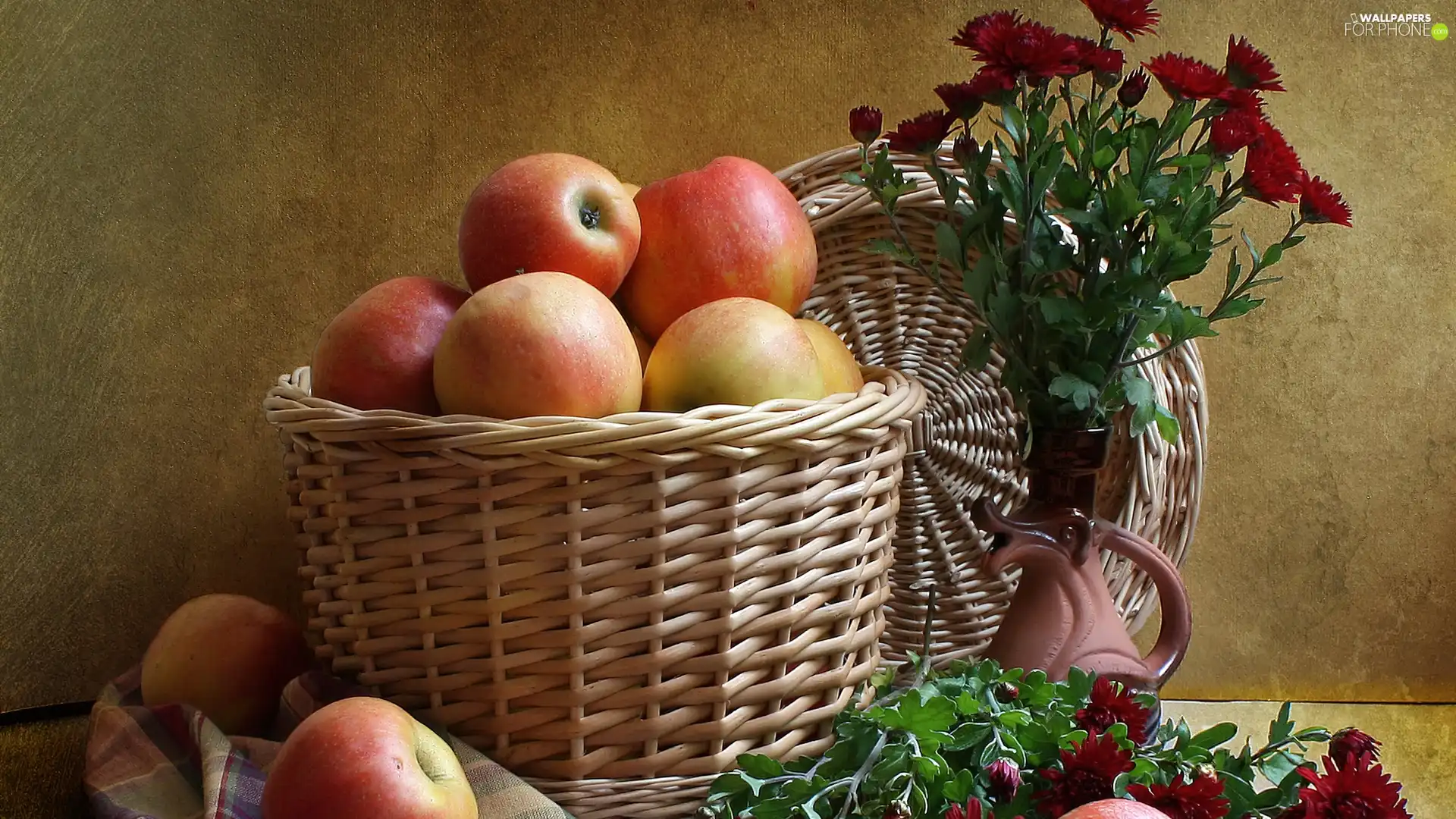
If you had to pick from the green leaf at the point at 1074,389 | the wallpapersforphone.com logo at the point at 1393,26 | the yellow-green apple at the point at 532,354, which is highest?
the wallpapersforphone.com logo at the point at 1393,26

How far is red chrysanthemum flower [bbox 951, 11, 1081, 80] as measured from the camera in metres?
0.66

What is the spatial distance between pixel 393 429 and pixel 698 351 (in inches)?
7.8

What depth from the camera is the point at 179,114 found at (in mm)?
1018

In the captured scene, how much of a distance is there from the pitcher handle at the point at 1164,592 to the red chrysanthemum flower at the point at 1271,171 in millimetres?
262

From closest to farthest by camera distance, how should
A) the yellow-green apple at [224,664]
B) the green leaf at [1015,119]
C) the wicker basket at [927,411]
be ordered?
the green leaf at [1015,119], the yellow-green apple at [224,664], the wicker basket at [927,411]

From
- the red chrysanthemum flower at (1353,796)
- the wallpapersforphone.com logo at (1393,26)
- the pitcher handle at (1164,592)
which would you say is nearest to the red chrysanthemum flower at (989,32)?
the pitcher handle at (1164,592)

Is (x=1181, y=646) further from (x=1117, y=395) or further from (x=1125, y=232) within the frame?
(x=1125, y=232)

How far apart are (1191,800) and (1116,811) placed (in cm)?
5

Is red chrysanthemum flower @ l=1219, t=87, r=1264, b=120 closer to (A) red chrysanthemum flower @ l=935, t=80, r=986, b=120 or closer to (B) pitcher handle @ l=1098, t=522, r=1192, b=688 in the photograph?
(A) red chrysanthemum flower @ l=935, t=80, r=986, b=120

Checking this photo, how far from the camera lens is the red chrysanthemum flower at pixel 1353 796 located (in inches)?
20.8

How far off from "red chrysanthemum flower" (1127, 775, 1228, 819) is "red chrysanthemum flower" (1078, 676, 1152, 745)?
0.19 ft

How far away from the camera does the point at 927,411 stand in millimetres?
989

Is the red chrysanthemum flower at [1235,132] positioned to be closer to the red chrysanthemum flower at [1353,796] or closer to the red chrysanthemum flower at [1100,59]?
the red chrysanthemum flower at [1100,59]

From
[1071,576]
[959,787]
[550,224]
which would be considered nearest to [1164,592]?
[1071,576]
